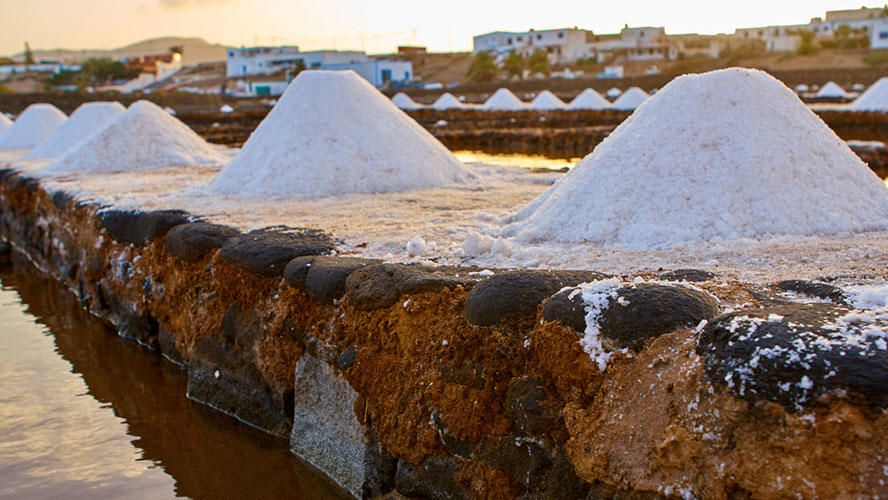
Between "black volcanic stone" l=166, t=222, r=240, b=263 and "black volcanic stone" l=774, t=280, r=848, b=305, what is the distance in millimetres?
2968

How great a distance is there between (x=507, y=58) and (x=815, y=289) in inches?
1799

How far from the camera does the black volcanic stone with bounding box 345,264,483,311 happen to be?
2.91 meters

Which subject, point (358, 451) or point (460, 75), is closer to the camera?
point (358, 451)

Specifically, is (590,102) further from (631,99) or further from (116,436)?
(116,436)

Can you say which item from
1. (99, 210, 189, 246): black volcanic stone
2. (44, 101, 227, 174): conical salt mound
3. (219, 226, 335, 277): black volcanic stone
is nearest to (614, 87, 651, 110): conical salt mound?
(44, 101, 227, 174): conical salt mound

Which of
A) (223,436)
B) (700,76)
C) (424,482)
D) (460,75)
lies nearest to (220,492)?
(223,436)

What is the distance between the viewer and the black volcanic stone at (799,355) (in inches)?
67.1

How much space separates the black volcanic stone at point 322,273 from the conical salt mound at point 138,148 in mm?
6437

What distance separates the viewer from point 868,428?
1.68 meters

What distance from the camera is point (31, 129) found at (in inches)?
595

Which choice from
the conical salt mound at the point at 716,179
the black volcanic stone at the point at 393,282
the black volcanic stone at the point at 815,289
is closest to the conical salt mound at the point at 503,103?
the conical salt mound at the point at 716,179

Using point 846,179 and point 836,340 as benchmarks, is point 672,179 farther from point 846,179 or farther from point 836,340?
point 836,340

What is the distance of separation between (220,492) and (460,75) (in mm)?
50888

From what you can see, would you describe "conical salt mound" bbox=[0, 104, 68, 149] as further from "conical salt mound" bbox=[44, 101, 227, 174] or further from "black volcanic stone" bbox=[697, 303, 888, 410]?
"black volcanic stone" bbox=[697, 303, 888, 410]
